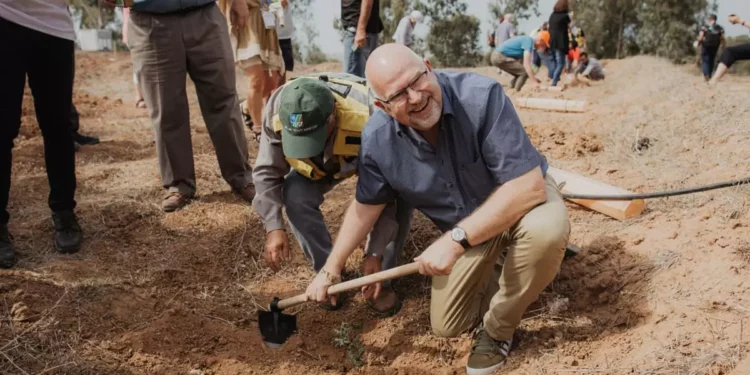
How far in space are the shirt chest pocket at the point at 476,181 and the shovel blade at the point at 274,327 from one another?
3.34ft

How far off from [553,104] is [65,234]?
6276 mm

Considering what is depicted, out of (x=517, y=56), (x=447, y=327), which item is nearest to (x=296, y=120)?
(x=447, y=327)

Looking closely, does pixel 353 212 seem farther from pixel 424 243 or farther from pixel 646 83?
pixel 646 83

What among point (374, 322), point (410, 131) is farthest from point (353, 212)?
point (374, 322)

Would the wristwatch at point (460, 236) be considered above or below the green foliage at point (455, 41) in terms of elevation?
above

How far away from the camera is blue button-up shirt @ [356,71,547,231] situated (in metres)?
2.10

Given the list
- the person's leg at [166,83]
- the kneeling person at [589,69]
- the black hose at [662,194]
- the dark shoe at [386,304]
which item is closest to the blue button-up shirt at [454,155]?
the dark shoe at [386,304]

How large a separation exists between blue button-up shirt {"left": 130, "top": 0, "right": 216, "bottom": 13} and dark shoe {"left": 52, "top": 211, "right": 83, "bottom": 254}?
114cm

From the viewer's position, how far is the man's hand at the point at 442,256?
6.93 ft

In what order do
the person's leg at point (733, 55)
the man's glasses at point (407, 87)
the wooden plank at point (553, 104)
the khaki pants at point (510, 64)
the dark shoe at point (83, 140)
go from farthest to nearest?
the khaki pants at point (510, 64) → the wooden plank at point (553, 104) → the person's leg at point (733, 55) → the dark shoe at point (83, 140) → the man's glasses at point (407, 87)

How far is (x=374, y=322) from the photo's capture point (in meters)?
2.87

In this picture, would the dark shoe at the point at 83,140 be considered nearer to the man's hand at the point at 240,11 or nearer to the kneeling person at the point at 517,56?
the man's hand at the point at 240,11

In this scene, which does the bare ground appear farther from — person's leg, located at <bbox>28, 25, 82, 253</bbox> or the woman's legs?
the woman's legs

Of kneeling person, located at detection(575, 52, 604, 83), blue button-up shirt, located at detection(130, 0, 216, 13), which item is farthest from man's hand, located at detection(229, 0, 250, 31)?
kneeling person, located at detection(575, 52, 604, 83)
